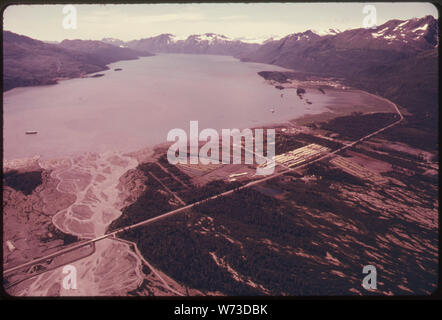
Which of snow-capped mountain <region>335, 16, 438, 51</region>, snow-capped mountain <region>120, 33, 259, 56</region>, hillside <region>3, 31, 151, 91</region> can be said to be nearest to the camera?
hillside <region>3, 31, 151, 91</region>

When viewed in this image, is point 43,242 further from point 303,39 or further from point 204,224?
point 303,39

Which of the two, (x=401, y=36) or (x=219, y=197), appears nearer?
(x=219, y=197)

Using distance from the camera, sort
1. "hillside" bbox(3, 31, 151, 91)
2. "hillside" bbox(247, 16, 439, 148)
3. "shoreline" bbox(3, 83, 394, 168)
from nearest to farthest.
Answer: "shoreline" bbox(3, 83, 394, 168)
"hillside" bbox(247, 16, 439, 148)
"hillside" bbox(3, 31, 151, 91)

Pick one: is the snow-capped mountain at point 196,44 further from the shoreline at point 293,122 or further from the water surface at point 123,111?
the shoreline at point 293,122

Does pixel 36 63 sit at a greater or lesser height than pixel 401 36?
lesser

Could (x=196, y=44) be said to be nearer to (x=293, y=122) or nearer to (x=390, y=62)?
(x=390, y=62)

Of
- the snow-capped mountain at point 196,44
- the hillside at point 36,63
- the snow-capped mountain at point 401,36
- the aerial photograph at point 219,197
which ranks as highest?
the snow-capped mountain at point 196,44

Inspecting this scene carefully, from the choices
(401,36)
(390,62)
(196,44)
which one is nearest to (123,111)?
(390,62)

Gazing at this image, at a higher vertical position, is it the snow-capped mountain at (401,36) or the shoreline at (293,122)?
the snow-capped mountain at (401,36)

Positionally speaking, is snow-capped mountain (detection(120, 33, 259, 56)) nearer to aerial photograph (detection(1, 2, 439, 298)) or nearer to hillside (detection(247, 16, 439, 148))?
hillside (detection(247, 16, 439, 148))

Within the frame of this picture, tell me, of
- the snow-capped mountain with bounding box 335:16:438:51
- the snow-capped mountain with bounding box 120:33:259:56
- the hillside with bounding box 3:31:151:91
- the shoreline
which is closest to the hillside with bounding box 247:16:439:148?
the snow-capped mountain with bounding box 335:16:438:51

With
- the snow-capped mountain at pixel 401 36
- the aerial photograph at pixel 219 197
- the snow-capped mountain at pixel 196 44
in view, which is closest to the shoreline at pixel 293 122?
the aerial photograph at pixel 219 197
